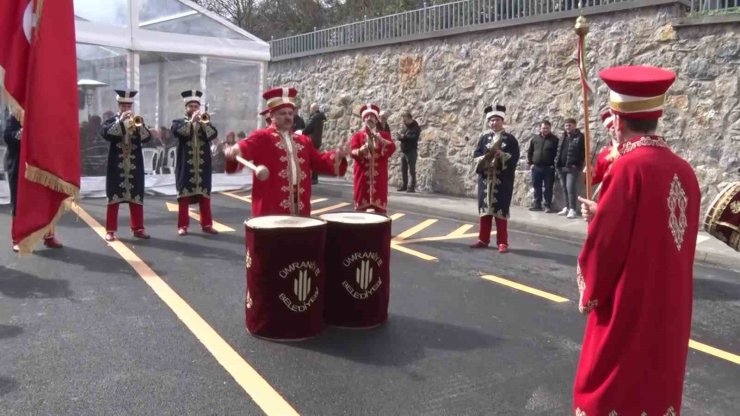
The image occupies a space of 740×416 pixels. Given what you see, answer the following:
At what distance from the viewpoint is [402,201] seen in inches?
557

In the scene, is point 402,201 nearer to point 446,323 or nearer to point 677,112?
point 677,112

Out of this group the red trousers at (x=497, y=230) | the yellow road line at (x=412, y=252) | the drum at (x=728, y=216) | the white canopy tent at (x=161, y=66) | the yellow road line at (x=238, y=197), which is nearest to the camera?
the drum at (x=728, y=216)

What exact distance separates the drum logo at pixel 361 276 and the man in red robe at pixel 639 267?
9.33ft

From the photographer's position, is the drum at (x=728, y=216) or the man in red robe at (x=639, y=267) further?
the drum at (x=728, y=216)

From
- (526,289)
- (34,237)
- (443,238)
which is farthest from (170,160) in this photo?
(34,237)

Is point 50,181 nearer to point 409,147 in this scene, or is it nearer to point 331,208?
point 331,208

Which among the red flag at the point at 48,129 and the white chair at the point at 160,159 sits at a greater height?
the red flag at the point at 48,129

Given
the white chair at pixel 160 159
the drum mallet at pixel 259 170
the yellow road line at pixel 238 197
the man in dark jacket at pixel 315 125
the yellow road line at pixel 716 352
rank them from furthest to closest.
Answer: the man in dark jacket at pixel 315 125, the white chair at pixel 160 159, the yellow road line at pixel 238 197, the drum mallet at pixel 259 170, the yellow road line at pixel 716 352

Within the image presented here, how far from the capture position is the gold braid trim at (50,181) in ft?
11.2

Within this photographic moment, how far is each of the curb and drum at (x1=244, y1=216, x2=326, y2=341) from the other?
19.6 feet

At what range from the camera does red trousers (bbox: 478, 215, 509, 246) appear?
9242mm

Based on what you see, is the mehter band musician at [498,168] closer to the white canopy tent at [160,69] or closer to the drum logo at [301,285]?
the drum logo at [301,285]

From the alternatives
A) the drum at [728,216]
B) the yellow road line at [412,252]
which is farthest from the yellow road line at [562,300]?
the drum at [728,216]

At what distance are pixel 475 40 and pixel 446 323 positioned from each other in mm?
10164
